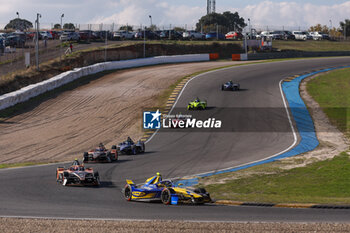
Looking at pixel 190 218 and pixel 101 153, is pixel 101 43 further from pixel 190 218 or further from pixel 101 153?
pixel 190 218

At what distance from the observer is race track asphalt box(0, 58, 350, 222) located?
1547 cm

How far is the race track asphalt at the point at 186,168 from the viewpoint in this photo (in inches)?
609

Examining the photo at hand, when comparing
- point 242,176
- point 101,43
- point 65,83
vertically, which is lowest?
point 242,176

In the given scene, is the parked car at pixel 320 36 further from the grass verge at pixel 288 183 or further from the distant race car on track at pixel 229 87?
the grass verge at pixel 288 183

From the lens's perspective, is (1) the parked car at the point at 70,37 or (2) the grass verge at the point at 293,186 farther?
(1) the parked car at the point at 70,37

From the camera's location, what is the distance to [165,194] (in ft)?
56.4

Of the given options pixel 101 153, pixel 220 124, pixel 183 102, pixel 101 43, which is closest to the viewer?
pixel 101 153

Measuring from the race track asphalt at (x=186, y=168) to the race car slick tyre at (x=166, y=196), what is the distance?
29cm

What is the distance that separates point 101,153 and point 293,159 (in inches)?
412

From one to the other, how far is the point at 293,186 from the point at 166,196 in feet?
22.6

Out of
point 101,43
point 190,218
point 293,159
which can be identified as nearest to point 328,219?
point 190,218

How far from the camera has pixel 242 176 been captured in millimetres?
23328

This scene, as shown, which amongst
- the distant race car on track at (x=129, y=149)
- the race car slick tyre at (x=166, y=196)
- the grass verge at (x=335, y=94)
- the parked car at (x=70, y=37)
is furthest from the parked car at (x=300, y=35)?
the race car slick tyre at (x=166, y=196)

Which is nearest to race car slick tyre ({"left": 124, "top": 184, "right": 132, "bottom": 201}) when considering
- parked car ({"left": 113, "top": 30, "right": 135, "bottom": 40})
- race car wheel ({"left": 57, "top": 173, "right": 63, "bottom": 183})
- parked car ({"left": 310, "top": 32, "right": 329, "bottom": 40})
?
race car wheel ({"left": 57, "top": 173, "right": 63, "bottom": 183})
